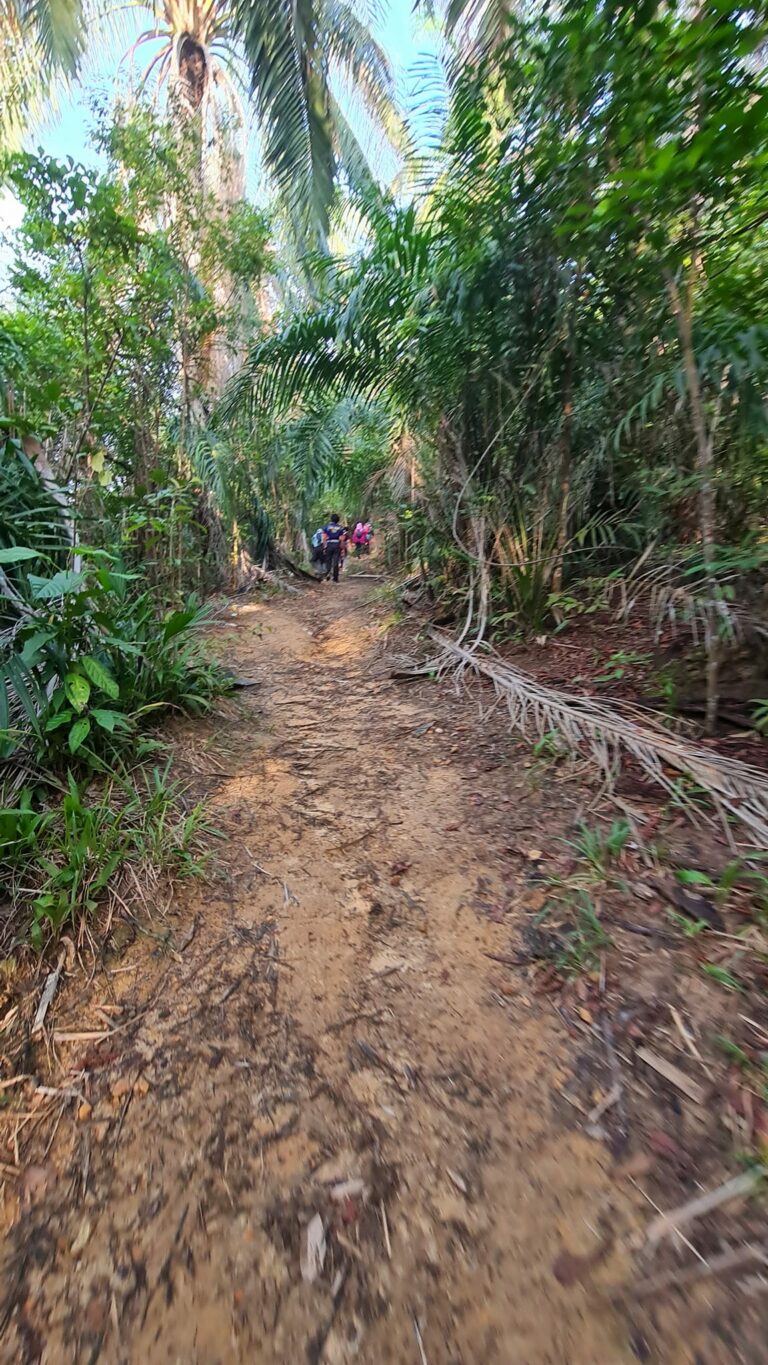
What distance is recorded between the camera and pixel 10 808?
6.05 feet

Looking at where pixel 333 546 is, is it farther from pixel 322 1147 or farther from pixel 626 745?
pixel 322 1147

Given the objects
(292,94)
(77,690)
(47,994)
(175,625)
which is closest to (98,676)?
(77,690)

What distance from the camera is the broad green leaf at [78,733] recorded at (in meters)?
1.97

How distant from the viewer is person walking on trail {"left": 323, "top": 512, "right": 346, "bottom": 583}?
949cm

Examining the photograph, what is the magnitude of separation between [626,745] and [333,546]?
8.00 metres

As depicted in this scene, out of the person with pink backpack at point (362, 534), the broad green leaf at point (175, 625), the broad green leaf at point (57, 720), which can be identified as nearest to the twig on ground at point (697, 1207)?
the broad green leaf at point (57, 720)

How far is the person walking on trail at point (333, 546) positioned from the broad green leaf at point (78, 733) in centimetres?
780

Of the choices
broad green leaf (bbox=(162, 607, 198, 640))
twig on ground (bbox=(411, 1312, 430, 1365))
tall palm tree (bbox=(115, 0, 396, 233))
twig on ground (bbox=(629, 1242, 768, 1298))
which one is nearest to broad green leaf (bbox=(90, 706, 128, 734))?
broad green leaf (bbox=(162, 607, 198, 640))

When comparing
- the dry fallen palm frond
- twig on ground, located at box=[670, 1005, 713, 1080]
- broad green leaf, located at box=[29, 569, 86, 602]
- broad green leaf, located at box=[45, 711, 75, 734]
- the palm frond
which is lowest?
twig on ground, located at box=[670, 1005, 713, 1080]

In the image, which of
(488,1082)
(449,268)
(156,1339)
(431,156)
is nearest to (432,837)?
(488,1082)

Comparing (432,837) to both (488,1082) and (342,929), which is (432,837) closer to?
(342,929)

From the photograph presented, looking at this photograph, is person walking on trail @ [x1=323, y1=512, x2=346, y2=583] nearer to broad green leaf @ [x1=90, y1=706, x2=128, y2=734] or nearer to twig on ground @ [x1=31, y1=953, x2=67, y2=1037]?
broad green leaf @ [x1=90, y1=706, x2=128, y2=734]

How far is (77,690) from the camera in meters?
2.02

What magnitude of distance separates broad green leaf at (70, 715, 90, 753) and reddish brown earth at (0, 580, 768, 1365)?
24.8 inches
